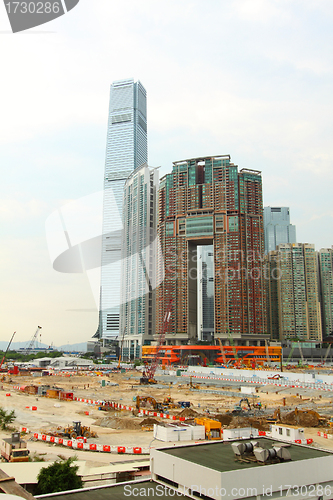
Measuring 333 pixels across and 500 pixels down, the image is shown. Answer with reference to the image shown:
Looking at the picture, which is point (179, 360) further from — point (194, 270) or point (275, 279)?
point (275, 279)

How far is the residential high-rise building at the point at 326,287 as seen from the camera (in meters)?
184

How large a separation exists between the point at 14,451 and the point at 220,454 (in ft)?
43.6

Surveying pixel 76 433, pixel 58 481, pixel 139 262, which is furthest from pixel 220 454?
pixel 139 262

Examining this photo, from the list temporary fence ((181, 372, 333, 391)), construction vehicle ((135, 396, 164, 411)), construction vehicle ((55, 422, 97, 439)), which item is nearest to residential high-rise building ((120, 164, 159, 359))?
temporary fence ((181, 372, 333, 391))

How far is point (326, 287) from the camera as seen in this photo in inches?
7288

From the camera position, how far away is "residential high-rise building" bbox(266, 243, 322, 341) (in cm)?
16938

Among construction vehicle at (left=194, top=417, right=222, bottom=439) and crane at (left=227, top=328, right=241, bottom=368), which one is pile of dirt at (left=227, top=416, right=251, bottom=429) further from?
crane at (left=227, top=328, right=241, bottom=368)

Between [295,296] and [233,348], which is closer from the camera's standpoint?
[233,348]

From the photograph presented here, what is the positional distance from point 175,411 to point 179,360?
98.0 meters

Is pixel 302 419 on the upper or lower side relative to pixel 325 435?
upper

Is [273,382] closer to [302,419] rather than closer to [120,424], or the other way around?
[302,419]

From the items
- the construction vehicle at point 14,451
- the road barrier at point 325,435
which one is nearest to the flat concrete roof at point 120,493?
the construction vehicle at point 14,451

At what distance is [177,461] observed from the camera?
1515 centimetres

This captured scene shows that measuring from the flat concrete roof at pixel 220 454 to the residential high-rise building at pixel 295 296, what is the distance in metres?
160
